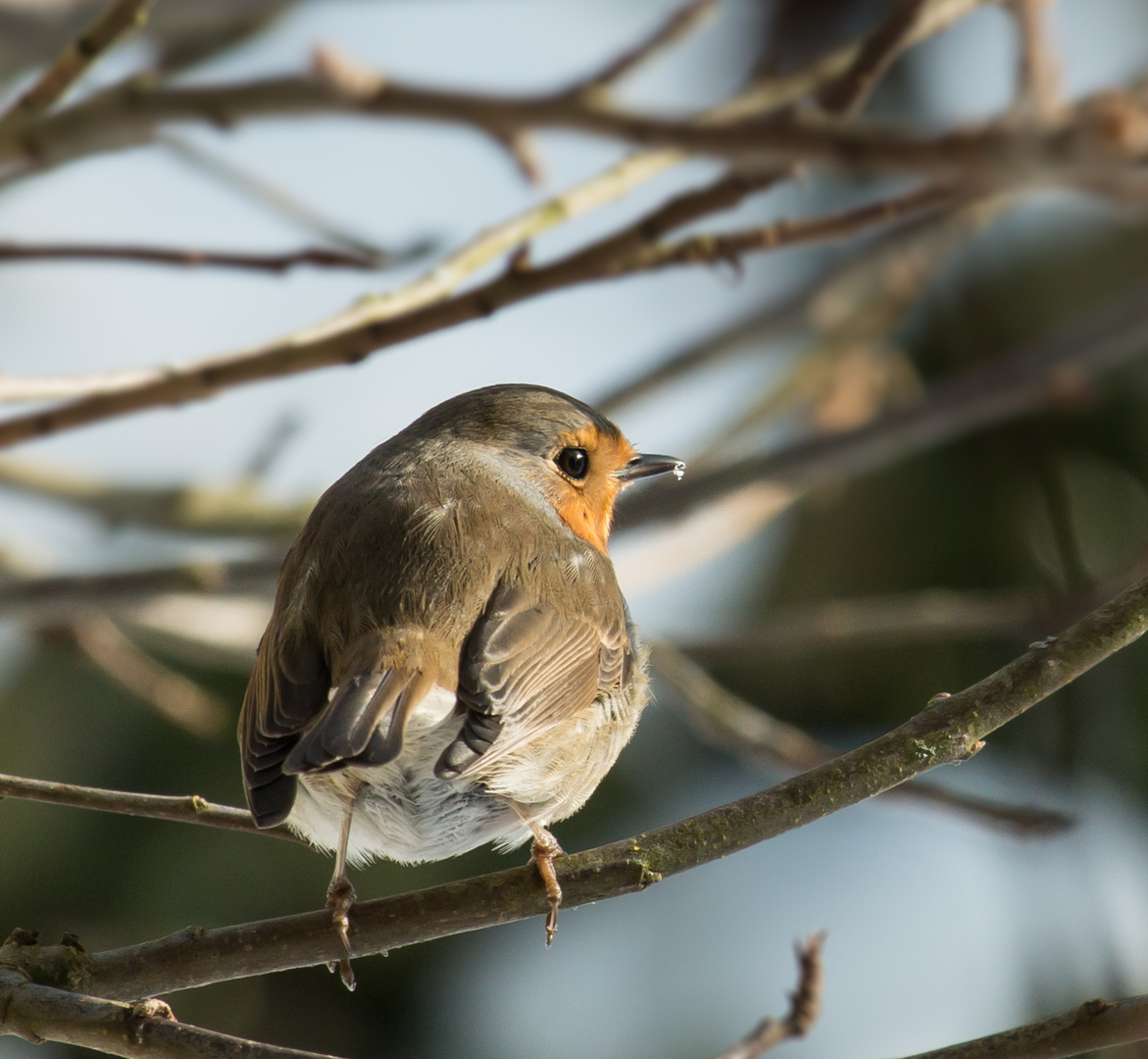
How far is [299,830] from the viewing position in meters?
2.62

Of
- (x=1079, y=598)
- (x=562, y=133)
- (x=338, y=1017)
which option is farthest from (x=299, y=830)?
(x=338, y=1017)

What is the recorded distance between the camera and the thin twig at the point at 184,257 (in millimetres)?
2705

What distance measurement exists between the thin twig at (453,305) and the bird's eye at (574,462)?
0.65 meters

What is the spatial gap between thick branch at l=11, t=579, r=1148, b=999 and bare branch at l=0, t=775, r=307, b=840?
204mm

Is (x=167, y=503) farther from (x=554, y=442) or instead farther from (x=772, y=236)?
(x=772, y=236)

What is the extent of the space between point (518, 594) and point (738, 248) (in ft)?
2.52

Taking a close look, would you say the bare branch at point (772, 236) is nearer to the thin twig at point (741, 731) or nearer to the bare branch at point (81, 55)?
the bare branch at point (81, 55)

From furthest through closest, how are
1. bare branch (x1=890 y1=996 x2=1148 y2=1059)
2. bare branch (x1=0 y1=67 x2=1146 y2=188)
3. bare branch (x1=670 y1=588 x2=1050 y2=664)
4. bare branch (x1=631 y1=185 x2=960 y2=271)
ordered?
bare branch (x1=670 y1=588 x2=1050 y2=664) → bare branch (x1=631 y1=185 x2=960 y2=271) → bare branch (x1=0 y1=67 x2=1146 y2=188) → bare branch (x1=890 y1=996 x2=1148 y2=1059)

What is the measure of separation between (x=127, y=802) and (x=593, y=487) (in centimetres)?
144

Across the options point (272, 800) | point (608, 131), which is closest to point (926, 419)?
point (608, 131)

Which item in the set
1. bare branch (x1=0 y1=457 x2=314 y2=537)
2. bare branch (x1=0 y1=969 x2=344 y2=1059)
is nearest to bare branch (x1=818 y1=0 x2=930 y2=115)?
bare branch (x1=0 y1=969 x2=344 y2=1059)

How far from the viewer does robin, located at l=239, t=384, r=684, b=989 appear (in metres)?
2.20

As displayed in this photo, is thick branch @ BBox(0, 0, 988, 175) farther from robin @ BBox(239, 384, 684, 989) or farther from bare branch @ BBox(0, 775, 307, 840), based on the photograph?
bare branch @ BBox(0, 775, 307, 840)

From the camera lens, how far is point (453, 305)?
247cm
